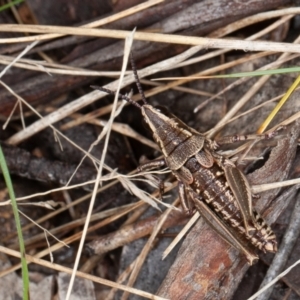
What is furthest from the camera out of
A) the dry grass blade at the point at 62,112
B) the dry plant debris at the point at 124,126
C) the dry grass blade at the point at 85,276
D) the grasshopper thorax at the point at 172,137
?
the dry grass blade at the point at 62,112

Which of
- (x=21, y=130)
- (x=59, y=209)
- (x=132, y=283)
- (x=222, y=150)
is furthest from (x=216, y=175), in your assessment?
(x=21, y=130)

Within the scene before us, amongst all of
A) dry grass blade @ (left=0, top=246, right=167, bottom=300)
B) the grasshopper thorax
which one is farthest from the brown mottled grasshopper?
dry grass blade @ (left=0, top=246, right=167, bottom=300)

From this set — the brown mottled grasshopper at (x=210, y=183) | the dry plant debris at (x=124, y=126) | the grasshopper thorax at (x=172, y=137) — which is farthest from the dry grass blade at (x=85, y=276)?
the grasshopper thorax at (x=172, y=137)

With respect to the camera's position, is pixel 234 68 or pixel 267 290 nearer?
pixel 267 290

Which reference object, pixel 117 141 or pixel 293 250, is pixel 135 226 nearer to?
pixel 117 141

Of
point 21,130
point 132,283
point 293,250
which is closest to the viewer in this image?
point 293,250

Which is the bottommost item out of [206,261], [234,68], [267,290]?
[267,290]

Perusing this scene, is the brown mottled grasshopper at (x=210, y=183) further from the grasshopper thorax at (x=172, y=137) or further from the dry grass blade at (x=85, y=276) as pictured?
the dry grass blade at (x=85, y=276)

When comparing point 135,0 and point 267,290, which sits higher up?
point 135,0

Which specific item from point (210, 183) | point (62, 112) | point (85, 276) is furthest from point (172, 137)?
point (85, 276)
